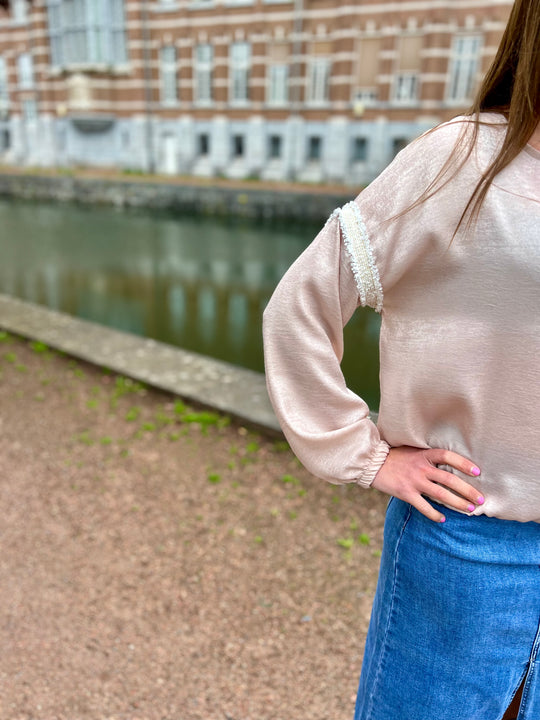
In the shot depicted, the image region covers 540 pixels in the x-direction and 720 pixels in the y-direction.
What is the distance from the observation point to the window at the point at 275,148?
72.0ft

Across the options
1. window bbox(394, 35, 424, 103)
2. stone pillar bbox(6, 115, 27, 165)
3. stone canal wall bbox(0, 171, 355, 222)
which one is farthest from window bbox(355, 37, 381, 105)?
stone pillar bbox(6, 115, 27, 165)

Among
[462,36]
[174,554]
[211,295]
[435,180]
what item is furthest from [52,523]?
[462,36]

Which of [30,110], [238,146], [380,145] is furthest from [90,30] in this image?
[380,145]

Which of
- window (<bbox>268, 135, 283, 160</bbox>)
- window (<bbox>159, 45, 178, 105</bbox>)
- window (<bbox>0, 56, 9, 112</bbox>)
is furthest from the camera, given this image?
window (<bbox>0, 56, 9, 112</bbox>)

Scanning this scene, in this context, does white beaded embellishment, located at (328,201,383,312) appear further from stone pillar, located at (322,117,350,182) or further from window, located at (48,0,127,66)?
window, located at (48,0,127,66)

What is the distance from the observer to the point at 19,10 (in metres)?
25.2

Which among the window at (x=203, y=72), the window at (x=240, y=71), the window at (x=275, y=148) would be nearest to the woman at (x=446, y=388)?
the window at (x=275, y=148)

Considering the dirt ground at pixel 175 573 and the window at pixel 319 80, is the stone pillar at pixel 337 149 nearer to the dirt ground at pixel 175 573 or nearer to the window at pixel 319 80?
the window at pixel 319 80

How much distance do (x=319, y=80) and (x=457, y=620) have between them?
22438 mm

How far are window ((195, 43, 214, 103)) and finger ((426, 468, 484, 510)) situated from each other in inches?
961

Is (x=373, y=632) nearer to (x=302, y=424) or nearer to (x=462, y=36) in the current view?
(x=302, y=424)

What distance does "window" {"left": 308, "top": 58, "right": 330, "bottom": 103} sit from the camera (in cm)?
2038

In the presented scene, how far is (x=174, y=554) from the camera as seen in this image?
98.4 inches

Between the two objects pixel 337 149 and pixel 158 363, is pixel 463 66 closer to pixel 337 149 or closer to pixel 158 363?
pixel 337 149
